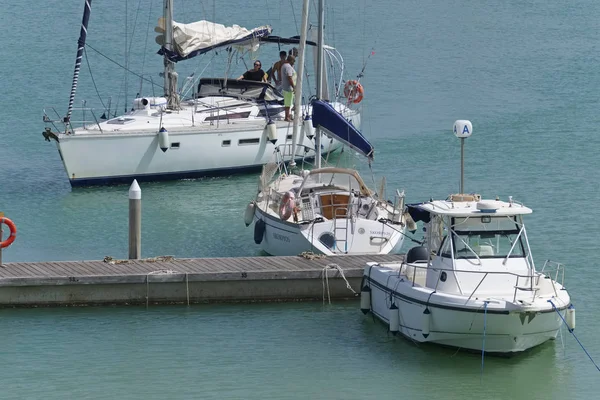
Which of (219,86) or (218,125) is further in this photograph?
(219,86)

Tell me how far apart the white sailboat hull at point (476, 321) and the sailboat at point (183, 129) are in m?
14.9

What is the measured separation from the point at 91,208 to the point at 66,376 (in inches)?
513

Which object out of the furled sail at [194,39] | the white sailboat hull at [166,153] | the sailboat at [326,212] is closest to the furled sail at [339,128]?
the sailboat at [326,212]

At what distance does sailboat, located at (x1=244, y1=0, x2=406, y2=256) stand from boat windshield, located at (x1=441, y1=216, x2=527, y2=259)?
483 centimetres

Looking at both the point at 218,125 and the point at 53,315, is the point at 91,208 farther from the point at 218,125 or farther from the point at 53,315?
the point at 53,315

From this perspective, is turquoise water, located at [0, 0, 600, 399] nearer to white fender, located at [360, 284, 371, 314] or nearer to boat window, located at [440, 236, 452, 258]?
white fender, located at [360, 284, 371, 314]

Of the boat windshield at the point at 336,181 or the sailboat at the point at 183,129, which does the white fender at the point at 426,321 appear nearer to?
the boat windshield at the point at 336,181

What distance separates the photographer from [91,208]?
110ft

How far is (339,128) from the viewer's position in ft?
94.3

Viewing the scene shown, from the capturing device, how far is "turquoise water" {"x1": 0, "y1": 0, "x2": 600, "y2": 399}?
2084 cm

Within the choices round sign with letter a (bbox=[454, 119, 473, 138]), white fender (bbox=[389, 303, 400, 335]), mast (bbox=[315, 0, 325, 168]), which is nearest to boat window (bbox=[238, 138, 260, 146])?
mast (bbox=[315, 0, 325, 168])

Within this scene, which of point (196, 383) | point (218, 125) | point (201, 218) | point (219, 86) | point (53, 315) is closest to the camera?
point (196, 383)

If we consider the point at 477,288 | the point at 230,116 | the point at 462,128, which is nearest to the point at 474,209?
the point at 477,288

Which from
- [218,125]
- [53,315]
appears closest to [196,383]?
[53,315]
